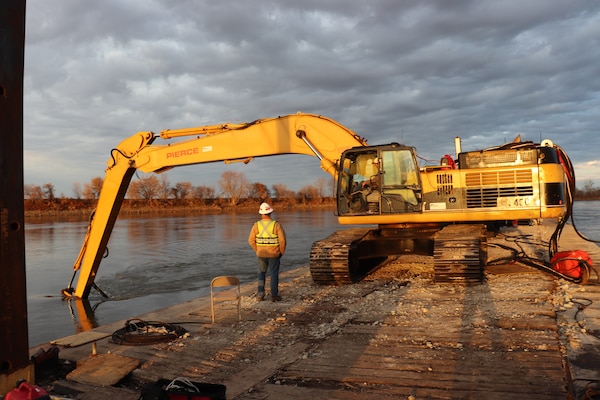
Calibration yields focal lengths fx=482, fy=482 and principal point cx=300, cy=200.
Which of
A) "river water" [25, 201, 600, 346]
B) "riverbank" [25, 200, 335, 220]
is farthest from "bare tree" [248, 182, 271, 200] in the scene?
"river water" [25, 201, 600, 346]

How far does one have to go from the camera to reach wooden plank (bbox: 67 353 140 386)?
184 inches

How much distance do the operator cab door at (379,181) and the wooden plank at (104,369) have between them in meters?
6.27

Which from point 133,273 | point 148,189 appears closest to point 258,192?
point 148,189

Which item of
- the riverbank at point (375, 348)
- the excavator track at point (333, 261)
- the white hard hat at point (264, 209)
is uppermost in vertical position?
the white hard hat at point (264, 209)

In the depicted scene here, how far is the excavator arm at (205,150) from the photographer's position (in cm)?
1084

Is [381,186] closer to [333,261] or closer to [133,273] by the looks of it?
[333,261]

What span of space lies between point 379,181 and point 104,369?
22.5 ft

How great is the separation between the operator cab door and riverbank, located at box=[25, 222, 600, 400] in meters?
2.29

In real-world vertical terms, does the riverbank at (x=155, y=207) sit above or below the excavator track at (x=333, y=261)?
above

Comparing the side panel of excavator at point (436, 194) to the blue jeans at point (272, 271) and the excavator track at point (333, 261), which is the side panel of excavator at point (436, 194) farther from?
the blue jeans at point (272, 271)

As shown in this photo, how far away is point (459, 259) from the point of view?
9.03 meters

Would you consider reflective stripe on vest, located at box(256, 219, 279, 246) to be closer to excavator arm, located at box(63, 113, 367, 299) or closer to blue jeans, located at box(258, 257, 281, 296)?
blue jeans, located at box(258, 257, 281, 296)

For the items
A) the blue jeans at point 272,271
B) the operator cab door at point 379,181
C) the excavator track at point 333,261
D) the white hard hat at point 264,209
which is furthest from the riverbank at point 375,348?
the operator cab door at point 379,181

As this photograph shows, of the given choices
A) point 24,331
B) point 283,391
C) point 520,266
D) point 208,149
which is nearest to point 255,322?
point 283,391
